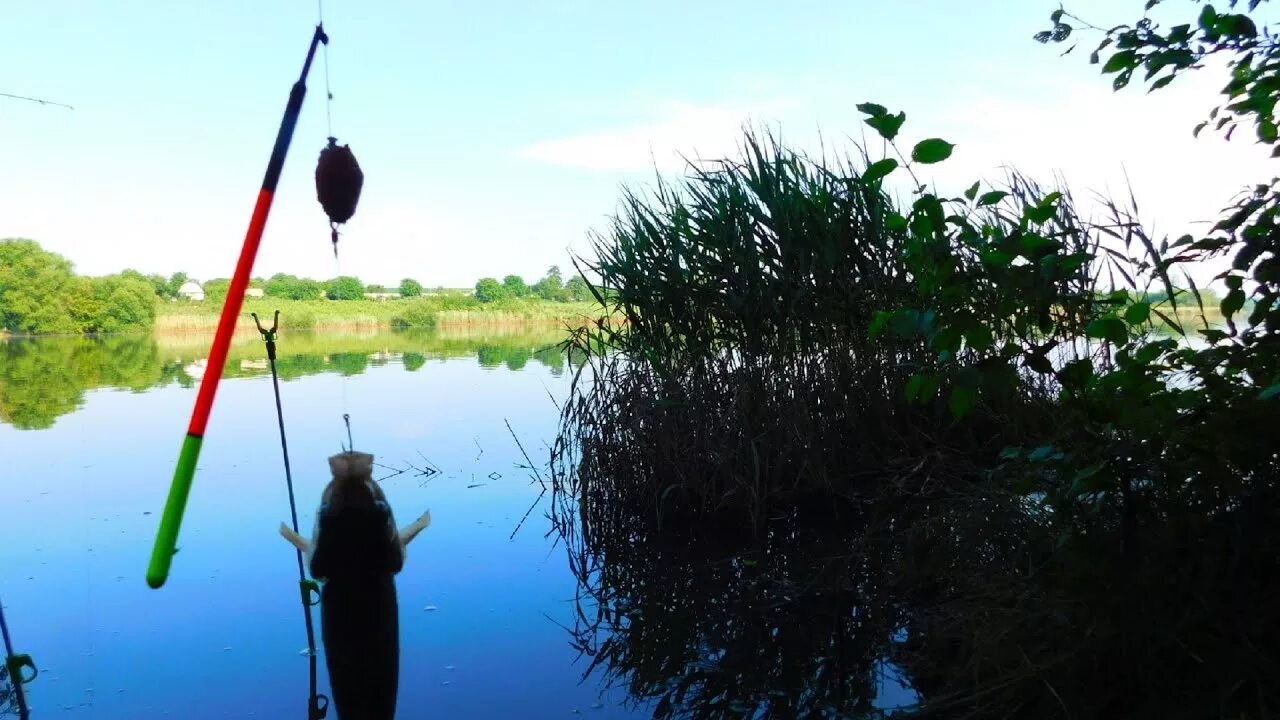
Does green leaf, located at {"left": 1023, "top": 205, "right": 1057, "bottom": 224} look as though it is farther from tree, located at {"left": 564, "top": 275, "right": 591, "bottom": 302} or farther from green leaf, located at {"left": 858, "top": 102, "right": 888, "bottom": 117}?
tree, located at {"left": 564, "top": 275, "right": 591, "bottom": 302}

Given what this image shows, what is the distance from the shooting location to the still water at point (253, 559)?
4.79 m

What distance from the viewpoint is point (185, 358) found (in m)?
31.0

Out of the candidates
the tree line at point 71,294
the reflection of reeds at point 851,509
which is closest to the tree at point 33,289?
the tree line at point 71,294

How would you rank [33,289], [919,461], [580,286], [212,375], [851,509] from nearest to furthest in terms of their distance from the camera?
[212,375], [919,461], [851,509], [580,286], [33,289]

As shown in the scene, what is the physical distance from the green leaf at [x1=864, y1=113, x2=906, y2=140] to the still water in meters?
2.55

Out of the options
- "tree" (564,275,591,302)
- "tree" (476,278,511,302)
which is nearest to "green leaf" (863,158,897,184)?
"tree" (564,275,591,302)

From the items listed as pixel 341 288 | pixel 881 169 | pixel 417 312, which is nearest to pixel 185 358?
pixel 417 312

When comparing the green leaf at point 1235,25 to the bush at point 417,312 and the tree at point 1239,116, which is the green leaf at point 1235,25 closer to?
the tree at point 1239,116

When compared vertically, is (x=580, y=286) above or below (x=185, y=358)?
above

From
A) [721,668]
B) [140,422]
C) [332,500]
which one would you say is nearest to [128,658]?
[721,668]

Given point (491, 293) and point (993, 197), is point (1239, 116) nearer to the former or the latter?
point (993, 197)

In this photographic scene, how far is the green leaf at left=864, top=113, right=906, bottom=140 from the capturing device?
2.39m

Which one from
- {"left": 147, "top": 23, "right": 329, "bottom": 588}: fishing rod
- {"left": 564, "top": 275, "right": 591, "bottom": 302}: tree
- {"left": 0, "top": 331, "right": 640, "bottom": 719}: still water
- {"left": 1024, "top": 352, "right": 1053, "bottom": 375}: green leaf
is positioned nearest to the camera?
{"left": 147, "top": 23, "right": 329, "bottom": 588}: fishing rod

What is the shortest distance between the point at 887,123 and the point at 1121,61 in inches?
36.9
